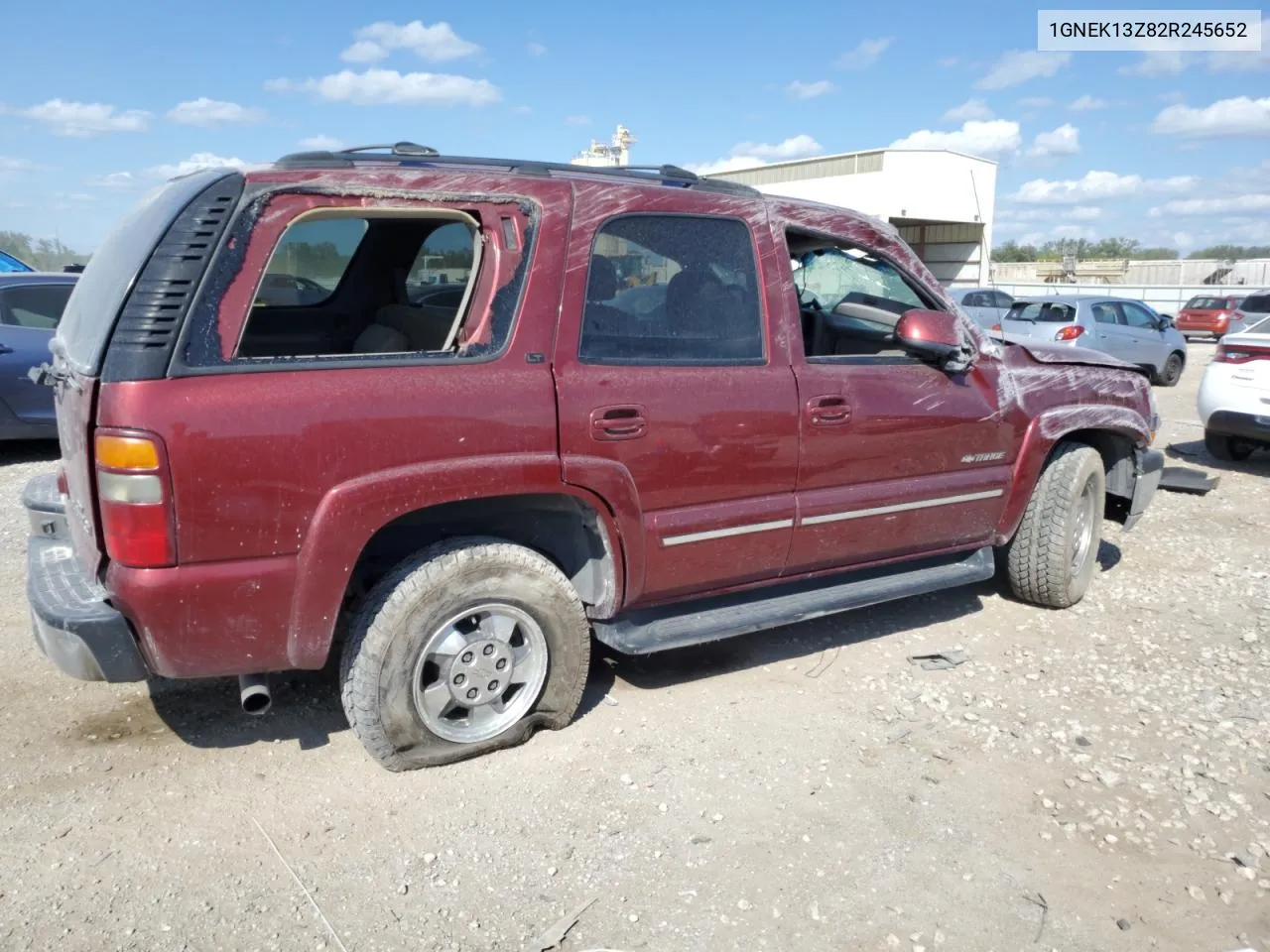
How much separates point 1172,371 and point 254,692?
16992 mm

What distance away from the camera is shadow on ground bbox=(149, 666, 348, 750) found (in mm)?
3445

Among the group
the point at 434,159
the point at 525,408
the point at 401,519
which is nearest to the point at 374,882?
the point at 401,519

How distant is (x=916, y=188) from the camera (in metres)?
32.3

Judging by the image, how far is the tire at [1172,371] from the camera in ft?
52.3

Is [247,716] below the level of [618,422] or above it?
below

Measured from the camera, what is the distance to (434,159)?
3.18m

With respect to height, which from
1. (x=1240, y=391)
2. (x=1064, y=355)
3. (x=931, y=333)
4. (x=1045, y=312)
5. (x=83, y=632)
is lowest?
(x=83, y=632)

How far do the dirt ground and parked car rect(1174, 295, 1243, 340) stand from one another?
80.4 feet

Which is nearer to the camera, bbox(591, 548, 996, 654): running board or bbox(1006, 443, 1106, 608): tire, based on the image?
bbox(591, 548, 996, 654): running board

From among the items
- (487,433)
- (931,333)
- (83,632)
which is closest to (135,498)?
(83,632)

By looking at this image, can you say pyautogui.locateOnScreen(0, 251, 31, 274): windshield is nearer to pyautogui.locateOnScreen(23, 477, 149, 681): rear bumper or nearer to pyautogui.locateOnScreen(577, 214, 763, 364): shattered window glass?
pyautogui.locateOnScreen(23, 477, 149, 681): rear bumper

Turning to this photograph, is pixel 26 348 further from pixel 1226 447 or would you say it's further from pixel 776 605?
pixel 1226 447

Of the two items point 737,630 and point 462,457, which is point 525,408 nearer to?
point 462,457

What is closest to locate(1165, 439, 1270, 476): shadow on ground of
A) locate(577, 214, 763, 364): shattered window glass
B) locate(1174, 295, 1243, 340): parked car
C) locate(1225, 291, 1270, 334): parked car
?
locate(577, 214, 763, 364): shattered window glass
